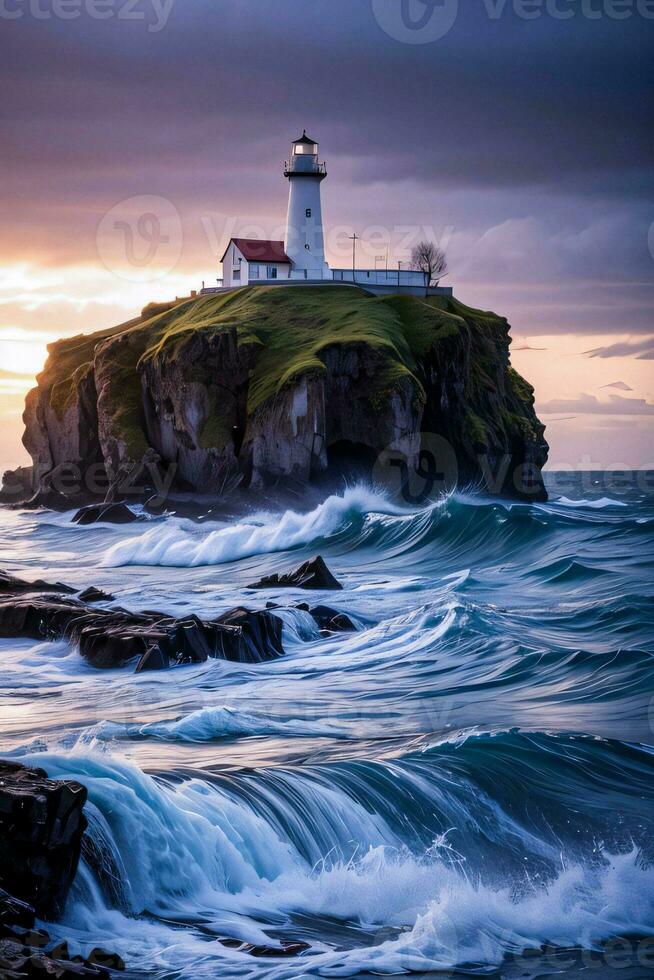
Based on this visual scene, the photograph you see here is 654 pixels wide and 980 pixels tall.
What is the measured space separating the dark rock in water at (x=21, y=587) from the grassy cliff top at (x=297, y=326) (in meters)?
23.2

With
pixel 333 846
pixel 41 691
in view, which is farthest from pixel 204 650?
pixel 333 846

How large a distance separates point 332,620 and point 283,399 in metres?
26.4

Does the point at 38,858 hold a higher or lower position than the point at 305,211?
lower

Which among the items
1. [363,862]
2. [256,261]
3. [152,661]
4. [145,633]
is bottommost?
[363,862]

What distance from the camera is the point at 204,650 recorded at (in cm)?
1611

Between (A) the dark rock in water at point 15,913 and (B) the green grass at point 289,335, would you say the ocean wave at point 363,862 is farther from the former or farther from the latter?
(B) the green grass at point 289,335

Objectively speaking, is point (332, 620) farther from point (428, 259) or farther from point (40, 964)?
point (428, 259)

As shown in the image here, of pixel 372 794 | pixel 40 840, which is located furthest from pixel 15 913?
pixel 372 794

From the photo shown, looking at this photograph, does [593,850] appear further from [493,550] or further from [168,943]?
[493,550]

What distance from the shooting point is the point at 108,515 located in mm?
43875

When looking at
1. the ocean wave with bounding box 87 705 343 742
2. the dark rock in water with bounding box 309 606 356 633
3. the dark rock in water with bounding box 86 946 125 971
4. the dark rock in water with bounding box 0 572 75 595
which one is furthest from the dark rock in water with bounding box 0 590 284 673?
the dark rock in water with bounding box 86 946 125 971

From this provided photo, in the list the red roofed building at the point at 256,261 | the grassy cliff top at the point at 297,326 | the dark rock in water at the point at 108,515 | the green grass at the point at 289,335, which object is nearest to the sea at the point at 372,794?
the dark rock in water at the point at 108,515

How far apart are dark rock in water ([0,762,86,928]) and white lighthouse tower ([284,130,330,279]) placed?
56749mm

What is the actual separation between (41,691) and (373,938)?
310 inches
